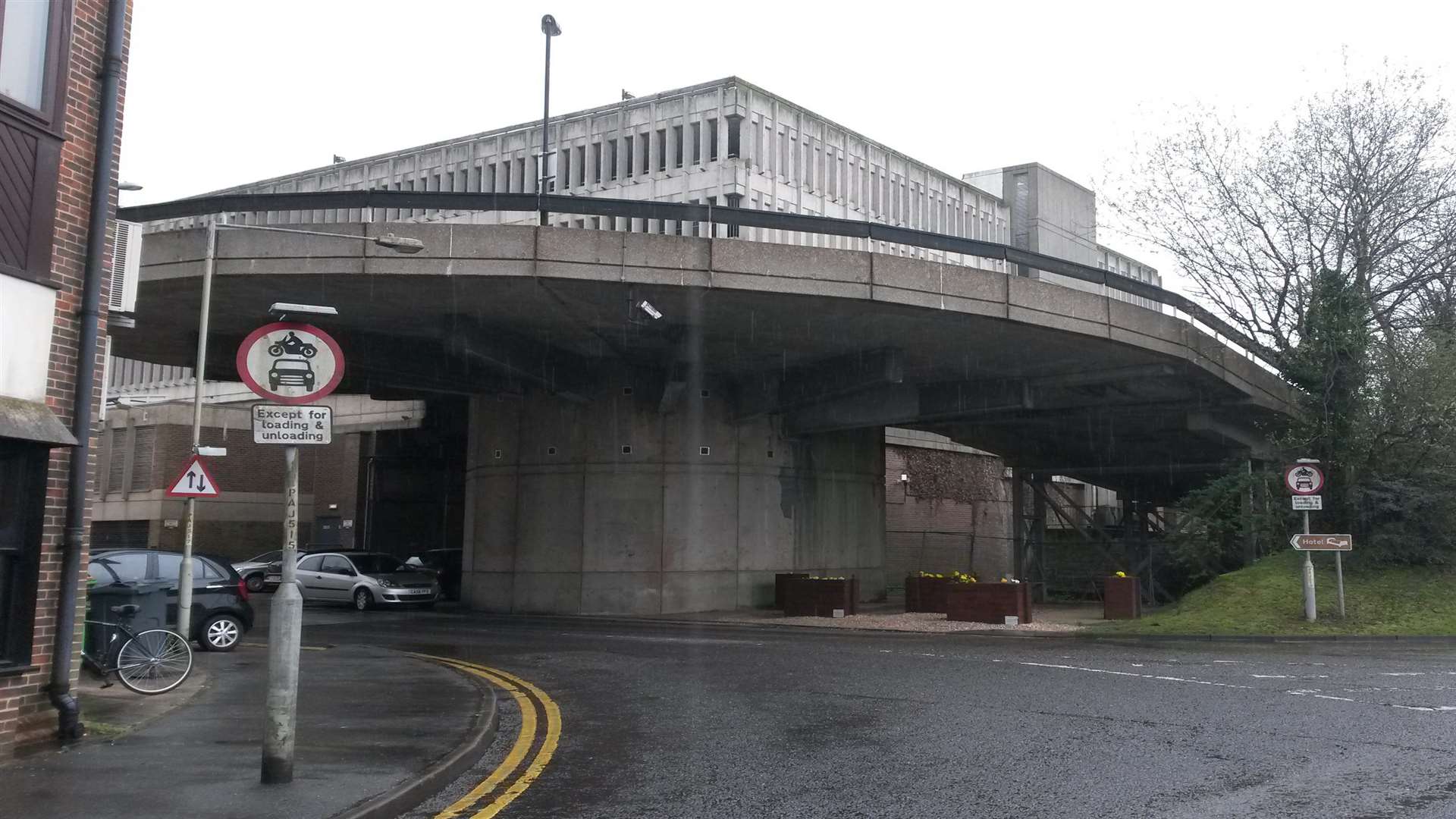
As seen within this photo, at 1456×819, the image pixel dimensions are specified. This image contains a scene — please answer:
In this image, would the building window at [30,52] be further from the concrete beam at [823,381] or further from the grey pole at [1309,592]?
the grey pole at [1309,592]

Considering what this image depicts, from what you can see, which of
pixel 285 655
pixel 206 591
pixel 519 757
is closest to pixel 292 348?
pixel 285 655

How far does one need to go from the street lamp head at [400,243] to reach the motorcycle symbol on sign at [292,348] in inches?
362

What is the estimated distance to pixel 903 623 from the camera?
74.9 ft

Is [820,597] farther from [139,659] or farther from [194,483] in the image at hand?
[139,659]

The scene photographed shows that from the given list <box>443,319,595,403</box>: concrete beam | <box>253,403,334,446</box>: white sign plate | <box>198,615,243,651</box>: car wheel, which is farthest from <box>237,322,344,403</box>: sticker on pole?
<box>443,319,595,403</box>: concrete beam

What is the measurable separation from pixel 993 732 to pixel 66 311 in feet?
26.4

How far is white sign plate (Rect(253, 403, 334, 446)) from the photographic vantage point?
7.68 meters

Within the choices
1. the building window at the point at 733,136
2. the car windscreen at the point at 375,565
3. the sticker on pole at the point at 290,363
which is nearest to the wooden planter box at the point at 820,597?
the car windscreen at the point at 375,565

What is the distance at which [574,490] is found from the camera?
87.6 feet

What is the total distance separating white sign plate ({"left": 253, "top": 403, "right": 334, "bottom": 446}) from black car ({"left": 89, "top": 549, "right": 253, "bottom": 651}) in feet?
33.2

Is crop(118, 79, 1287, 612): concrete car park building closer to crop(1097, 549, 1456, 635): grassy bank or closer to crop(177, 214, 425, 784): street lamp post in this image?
crop(1097, 549, 1456, 635): grassy bank

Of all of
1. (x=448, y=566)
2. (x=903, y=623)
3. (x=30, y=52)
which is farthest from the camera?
(x=448, y=566)

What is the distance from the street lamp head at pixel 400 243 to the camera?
16.9 meters

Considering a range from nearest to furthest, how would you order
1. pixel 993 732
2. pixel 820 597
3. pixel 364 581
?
pixel 993 732 < pixel 820 597 < pixel 364 581
